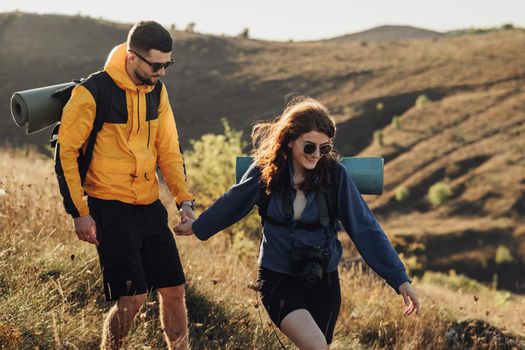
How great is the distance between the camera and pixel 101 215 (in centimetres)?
358

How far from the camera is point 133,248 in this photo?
139 inches

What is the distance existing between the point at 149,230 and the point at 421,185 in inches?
1175

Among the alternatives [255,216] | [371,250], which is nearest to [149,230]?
[371,250]

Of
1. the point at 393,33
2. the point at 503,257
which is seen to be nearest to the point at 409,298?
the point at 503,257

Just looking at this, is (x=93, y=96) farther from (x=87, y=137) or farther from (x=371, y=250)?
(x=371, y=250)

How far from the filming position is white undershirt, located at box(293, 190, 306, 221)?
349 centimetres

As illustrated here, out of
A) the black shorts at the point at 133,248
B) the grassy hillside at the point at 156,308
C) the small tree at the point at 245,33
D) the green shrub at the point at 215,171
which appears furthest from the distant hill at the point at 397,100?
the black shorts at the point at 133,248

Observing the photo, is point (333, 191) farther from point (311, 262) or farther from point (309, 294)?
point (309, 294)

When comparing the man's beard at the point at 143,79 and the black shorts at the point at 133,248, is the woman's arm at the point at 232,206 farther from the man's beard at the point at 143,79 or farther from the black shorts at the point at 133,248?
the man's beard at the point at 143,79

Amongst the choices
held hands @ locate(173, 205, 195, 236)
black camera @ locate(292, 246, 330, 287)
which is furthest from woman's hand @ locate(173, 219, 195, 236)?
black camera @ locate(292, 246, 330, 287)

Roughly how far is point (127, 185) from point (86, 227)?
33cm

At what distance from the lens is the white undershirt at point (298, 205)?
3.49 m

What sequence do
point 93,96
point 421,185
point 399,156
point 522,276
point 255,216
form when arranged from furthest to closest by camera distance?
1. point 399,156
2. point 421,185
3. point 522,276
4. point 255,216
5. point 93,96

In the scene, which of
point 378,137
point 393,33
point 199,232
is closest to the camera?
point 199,232
